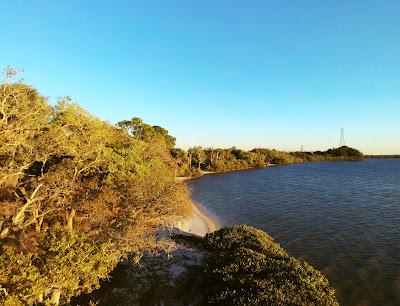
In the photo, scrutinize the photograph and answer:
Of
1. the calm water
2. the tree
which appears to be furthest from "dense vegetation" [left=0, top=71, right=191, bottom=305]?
the tree

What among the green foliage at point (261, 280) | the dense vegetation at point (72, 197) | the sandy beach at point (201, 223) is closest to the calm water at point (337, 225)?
the sandy beach at point (201, 223)

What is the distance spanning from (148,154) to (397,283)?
2690 centimetres

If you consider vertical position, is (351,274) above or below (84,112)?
below

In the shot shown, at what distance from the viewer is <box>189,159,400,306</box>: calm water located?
25203mm

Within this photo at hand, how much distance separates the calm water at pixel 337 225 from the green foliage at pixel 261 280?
4.13 m

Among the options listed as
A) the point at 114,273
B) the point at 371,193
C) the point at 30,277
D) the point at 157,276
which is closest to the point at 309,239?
the point at 157,276

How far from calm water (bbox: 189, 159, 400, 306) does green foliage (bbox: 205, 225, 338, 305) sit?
4126mm

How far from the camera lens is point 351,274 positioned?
86.8 feet

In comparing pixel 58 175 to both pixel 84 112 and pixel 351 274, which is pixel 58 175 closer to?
pixel 84 112

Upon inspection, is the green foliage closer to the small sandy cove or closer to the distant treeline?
the small sandy cove

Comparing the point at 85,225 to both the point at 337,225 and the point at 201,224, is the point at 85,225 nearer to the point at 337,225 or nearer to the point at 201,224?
the point at 201,224

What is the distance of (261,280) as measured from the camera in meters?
19.9

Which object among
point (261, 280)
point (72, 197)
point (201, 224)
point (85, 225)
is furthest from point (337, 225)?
point (72, 197)

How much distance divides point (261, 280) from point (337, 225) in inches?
1039
